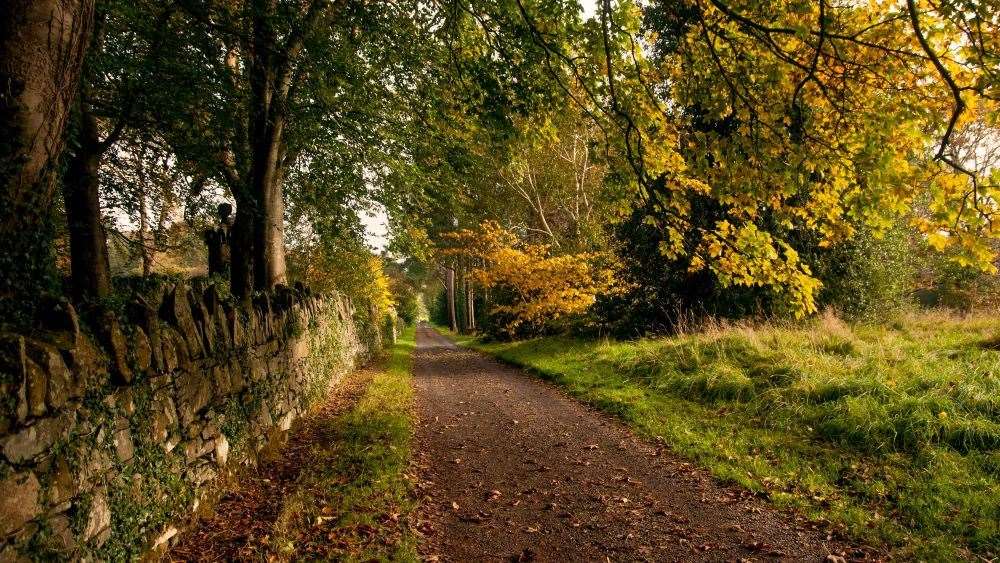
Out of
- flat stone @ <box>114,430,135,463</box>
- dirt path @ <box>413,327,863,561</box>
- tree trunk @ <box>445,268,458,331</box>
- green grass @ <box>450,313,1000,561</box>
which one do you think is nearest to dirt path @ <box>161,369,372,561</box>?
flat stone @ <box>114,430,135,463</box>

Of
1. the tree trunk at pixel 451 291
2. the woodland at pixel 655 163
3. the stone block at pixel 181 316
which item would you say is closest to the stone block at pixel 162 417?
the stone block at pixel 181 316

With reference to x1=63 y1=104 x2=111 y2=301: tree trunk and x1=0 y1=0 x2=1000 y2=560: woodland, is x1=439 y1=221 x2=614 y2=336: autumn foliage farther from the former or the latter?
x1=63 y1=104 x2=111 y2=301: tree trunk

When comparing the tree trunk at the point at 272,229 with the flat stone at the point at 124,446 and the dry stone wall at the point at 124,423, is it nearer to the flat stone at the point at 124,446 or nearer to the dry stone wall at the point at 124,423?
the dry stone wall at the point at 124,423

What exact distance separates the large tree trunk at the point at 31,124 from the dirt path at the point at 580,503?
339cm

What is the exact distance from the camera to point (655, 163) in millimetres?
5230

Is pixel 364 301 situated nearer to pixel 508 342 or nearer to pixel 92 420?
pixel 508 342

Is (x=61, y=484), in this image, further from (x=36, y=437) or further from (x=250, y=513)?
(x=250, y=513)

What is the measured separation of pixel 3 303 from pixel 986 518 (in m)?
7.16

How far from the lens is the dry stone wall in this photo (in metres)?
2.56

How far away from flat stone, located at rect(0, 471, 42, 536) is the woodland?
877 mm

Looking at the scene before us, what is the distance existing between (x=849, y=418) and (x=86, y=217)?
425 inches

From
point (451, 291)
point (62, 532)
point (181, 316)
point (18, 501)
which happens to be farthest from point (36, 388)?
point (451, 291)

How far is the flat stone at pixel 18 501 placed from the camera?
2.39 metres

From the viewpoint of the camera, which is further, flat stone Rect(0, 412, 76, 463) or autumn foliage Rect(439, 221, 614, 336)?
autumn foliage Rect(439, 221, 614, 336)
